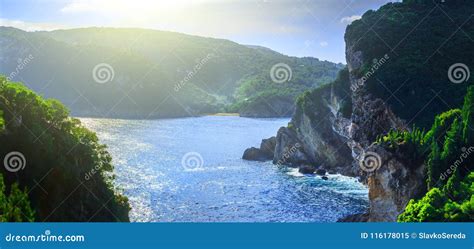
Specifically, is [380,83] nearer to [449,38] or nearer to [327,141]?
[449,38]

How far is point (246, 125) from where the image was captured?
160500 mm

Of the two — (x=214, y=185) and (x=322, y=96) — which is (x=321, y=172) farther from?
(x=214, y=185)

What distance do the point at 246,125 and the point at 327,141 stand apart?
74355 mm

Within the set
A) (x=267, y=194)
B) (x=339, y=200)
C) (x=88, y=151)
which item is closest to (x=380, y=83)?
(x=339, y=200)

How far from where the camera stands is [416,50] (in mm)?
62750

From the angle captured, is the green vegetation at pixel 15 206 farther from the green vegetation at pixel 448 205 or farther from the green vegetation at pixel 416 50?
the green vegetation at pixel 416 50

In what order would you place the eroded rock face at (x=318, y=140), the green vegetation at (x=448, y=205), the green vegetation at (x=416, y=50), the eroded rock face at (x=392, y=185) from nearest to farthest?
1. the green vegetation at (x=448, y=205)
2. the eroded rock face at (x=392, y=185)
3. the green vegetation at (x=416, y=50)
4. the eroded rock face at (x=318, y=140)

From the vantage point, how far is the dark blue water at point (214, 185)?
5678 centimetres

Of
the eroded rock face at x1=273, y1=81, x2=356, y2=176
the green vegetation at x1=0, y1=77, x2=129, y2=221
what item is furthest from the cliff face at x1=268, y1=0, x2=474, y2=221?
the green vegetation at x1=0, y1=77, x2=129, y2=221

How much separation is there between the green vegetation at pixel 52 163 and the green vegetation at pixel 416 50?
109 feet

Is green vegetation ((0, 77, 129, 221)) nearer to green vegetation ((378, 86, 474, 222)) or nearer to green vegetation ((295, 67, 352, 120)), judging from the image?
green vegetation ((378, 86, 474, 222))

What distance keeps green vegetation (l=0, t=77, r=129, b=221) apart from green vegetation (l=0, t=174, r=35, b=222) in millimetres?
74

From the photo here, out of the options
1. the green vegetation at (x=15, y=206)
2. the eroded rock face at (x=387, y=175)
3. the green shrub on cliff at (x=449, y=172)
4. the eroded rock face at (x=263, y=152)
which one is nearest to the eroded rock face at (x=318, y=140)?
the eroded rock face at (x=263, y=152)
